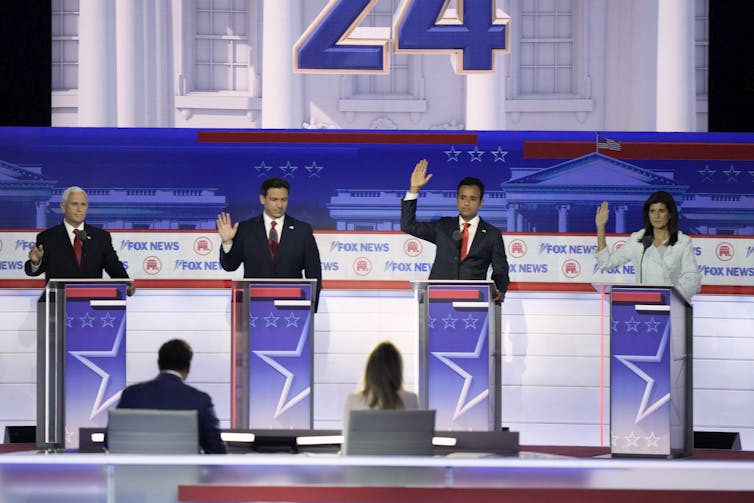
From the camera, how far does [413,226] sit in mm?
8539

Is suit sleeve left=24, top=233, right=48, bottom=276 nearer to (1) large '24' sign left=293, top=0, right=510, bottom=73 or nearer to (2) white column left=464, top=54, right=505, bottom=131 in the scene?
(1) large '24' sign left=293, top=0, right=510, bottom=73

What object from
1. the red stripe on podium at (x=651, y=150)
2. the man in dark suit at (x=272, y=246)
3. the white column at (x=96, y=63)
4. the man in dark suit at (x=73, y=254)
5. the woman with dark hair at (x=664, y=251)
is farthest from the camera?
the white column at (x=96, y=63)

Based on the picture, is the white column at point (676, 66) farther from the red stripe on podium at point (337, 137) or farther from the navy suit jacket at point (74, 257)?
the navy suit jacket at point (74, 257)

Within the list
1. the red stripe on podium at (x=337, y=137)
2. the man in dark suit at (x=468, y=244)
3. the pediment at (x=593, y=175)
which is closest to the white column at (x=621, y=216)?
the pediment at (x=593, y=175)

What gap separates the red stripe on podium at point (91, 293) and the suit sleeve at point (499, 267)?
242 centimetres

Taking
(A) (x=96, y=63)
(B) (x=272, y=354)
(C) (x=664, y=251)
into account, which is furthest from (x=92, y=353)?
(A) (x=96, y=63)

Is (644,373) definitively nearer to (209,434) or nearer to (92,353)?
(209,434)

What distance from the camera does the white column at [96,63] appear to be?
1380 cm

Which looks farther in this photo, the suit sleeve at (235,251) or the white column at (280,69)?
the white column at (280,69)

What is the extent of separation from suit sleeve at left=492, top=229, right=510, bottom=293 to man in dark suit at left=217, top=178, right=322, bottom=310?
117cm

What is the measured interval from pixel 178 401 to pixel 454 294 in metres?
2.48

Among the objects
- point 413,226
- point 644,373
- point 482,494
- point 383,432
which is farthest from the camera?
point 413,226

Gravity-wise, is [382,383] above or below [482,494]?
above

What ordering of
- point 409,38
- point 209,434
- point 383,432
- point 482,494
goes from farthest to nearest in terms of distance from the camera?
1. point 409,38
2. point 209,434
3. point 383,432
4. point 482,494
